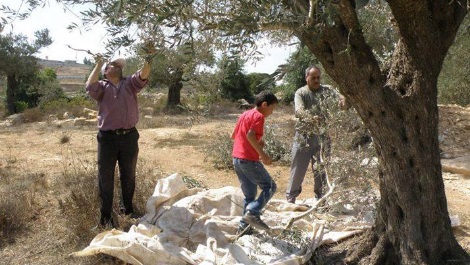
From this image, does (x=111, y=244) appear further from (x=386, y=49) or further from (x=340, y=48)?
(x=386, y=49)

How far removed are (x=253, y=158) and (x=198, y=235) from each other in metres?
0.86

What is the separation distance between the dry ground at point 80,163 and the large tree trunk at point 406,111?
1.27m

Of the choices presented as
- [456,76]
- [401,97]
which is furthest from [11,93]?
[401,97]

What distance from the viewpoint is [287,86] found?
24.3m

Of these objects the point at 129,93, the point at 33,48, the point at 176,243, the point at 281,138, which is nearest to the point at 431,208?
the point at 176,243

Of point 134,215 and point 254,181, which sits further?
point 134,215

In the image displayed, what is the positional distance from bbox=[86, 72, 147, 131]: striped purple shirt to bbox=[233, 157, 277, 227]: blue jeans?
114 centimetres

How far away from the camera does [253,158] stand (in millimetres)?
4363

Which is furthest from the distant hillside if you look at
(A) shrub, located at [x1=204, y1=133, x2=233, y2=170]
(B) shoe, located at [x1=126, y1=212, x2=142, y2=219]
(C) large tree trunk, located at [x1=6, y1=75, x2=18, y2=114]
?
(B) shoe, located at [x1=126, y1=212, x2=142, y2=219]

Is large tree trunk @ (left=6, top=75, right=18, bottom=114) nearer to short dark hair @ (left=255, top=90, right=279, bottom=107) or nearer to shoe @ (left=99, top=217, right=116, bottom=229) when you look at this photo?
shoe @ (left=99, top=217, right=116, bottom=229)

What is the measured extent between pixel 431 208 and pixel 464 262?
0.47 metres

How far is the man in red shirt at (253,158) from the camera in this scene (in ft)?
14.0

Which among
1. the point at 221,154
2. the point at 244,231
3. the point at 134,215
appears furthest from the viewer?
the point at 221,154

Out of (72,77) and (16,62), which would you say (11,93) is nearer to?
(16,62)
